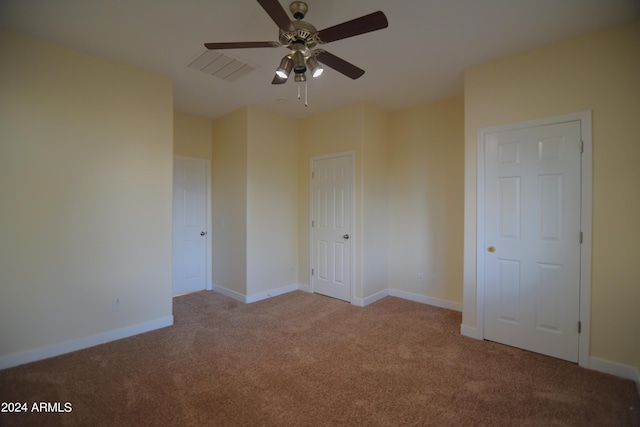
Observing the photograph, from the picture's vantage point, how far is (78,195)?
8.93ft

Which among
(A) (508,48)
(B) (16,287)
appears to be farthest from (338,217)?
(B) (16,287)

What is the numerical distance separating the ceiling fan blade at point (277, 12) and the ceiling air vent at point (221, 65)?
4.09 feet

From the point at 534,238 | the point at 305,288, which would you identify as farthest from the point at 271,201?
the point at 534,238

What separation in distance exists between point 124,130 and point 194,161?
1635 millimetres

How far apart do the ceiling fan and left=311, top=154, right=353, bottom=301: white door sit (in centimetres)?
200

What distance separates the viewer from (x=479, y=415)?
1.87 meters

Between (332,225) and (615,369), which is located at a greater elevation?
(332,225)

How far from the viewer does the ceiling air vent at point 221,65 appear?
279cm

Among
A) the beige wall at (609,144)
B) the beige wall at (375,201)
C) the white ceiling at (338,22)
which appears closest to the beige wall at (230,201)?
the white ceiling at (338,22)

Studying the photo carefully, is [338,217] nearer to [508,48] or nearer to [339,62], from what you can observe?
[339,62]

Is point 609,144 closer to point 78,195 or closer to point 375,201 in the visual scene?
point 375,201

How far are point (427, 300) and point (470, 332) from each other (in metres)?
1.04

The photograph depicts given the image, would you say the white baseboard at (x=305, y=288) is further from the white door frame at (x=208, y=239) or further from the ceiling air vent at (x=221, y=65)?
the ceiling air vent at (x=221, y=65)

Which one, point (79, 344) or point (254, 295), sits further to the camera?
point (254, 295)
